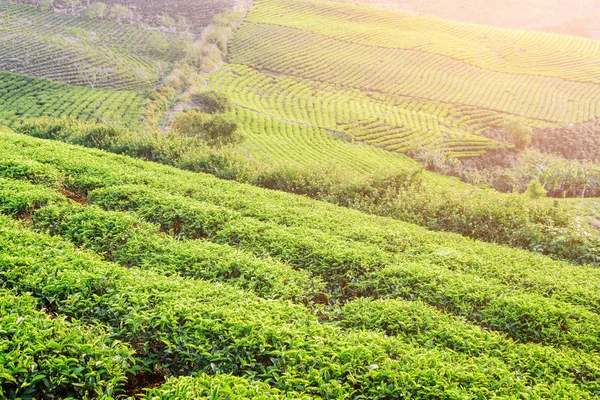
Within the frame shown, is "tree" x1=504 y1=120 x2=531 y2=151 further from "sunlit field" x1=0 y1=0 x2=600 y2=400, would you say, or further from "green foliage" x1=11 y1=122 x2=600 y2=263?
"green foliage" x1=11 y1=122 x2=600 y2=263

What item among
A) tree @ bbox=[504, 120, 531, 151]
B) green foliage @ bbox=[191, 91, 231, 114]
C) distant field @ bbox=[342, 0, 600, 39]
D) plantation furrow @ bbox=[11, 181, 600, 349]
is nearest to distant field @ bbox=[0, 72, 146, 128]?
green foliage @ bbox=[191, 91, 231, 114]

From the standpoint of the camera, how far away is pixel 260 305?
5422 millimetres

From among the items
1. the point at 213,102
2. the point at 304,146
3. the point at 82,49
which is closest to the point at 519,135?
the point at 304,146

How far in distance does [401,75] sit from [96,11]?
71603 mm

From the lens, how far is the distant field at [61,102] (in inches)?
1868

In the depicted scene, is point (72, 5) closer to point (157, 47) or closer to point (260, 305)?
point (157, 47)

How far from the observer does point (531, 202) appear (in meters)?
14.3

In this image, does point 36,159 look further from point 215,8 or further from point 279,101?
point 215,8

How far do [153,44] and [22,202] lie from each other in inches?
3288

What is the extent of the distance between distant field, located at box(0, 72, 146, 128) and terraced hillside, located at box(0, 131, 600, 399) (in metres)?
41.3

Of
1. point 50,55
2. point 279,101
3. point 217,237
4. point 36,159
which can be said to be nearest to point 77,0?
point 50,55

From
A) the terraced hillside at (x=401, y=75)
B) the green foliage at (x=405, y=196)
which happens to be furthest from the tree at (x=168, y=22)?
the green foliage at (x=405, y=196)

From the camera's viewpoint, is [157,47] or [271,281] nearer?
[271,281]

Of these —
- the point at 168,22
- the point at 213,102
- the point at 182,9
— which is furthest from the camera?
the point at 182,9
